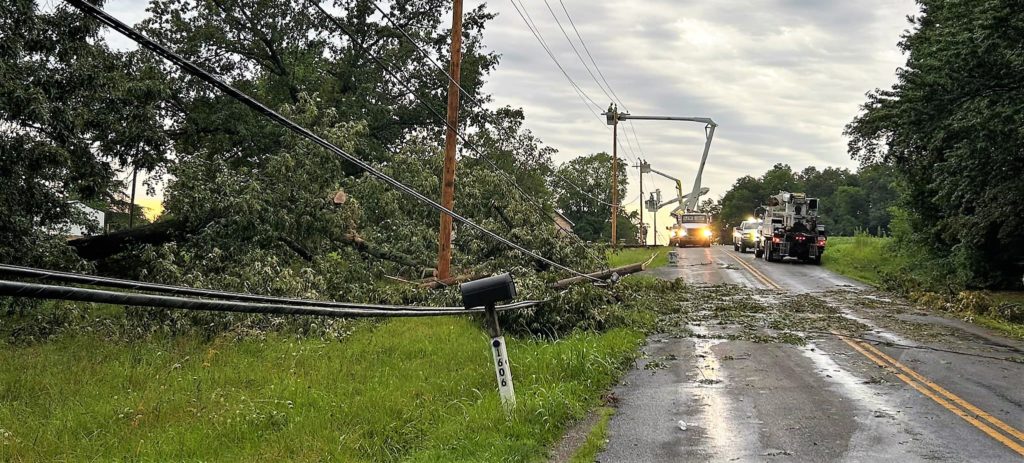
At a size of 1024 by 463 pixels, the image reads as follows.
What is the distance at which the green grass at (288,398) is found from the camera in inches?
275

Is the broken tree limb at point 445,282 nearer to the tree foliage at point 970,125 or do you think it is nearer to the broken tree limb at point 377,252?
the broken tree limb at point 377,252

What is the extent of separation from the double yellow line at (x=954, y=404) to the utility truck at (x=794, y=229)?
24.2m

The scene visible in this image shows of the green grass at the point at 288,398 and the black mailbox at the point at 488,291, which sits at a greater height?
the black mailbox at the point at 488,291

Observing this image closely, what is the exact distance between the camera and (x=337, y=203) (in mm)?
16781

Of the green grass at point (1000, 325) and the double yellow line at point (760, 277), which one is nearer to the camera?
the green grass at point (1000, 325)

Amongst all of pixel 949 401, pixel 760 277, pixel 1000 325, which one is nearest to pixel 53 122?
pixel 949 401

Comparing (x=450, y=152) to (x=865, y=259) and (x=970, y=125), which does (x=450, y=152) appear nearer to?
(x=970, y=125)

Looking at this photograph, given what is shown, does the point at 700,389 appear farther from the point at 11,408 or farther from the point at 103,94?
the point at 103,94

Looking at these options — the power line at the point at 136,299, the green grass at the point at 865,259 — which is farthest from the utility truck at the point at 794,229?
the power line at the point at 136,299

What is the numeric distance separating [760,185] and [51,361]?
421 feet

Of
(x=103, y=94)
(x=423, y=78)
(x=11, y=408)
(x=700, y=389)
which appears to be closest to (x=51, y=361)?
(x=11, y=408)

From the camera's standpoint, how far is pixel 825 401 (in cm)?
921

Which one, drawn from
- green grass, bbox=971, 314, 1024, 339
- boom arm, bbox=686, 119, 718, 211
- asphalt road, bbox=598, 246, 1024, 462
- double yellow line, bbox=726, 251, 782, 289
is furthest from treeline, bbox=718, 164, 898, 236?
asphalt road, bbox=598, 246, 1024, 462

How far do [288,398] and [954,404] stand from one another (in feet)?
26.3
